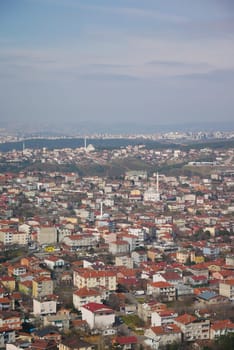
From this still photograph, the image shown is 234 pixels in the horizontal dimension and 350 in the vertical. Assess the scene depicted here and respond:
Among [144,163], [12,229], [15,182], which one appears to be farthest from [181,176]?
[12,229]

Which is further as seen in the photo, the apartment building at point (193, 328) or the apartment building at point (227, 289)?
the apartment building at point (227, 289)

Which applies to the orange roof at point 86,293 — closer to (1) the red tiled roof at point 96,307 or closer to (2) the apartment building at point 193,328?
(1) the red tiled roof at point 96,307

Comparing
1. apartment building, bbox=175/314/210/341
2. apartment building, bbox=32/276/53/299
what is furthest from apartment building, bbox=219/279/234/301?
apartment building, bbox=32/276/53/299

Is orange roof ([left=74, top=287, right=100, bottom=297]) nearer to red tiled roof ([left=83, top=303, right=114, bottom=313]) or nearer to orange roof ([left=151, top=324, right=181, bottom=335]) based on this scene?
red tiled roof ([left=83, top=303, right=114, bottom=313])

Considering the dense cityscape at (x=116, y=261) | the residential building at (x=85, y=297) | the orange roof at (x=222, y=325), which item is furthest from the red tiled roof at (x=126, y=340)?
the residential building at (x=85, y=297)

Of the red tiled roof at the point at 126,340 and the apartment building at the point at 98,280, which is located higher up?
the apartment building at the point at 98,280

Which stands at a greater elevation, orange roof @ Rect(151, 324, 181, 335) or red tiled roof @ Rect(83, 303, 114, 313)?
red tiled roof @ Rect(83, 303, 114, 313)

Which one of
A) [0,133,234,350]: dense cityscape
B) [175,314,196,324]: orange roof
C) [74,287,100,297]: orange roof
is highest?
[74,287,100,297]: orange roof

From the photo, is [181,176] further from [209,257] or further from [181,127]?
[181,127]

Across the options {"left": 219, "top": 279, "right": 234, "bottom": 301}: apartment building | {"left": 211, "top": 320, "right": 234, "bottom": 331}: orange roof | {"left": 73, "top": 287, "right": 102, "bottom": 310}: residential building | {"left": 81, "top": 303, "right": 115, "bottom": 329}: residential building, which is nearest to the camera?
{"left": 211, "top": 320, "right": 234, "bottom": 331}: orange roof

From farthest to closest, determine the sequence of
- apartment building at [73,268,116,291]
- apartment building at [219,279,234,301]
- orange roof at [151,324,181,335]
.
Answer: apartment building at [73,268,116,291]
apartment building at [219,279,234,301]
orange roof at [151,324,181,335]

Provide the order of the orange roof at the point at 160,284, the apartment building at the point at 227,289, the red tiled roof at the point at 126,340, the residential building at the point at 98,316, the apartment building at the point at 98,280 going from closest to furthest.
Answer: the red tiled roof at the point at 126,340, the residential building at the point at 98,316, the apartment building at the point at 227,289, the orange roof at the point at 160,284, the apartment building at the point at 98,280
